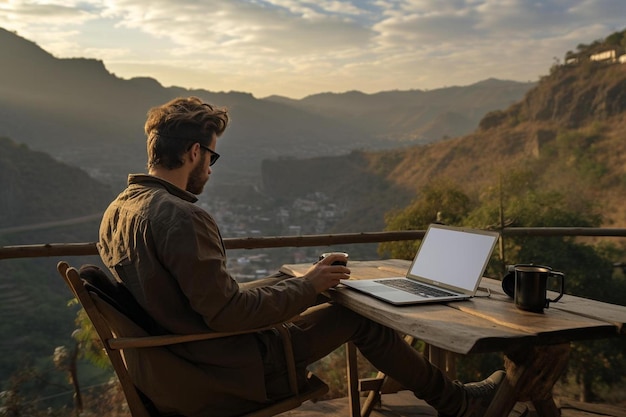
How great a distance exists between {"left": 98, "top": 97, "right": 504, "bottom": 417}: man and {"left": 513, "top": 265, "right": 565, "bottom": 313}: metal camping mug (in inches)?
17.5

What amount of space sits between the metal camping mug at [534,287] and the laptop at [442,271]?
0.18 m

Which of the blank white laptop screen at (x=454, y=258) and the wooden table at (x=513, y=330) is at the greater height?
the blank white laptop screen at (x=454, y=258)

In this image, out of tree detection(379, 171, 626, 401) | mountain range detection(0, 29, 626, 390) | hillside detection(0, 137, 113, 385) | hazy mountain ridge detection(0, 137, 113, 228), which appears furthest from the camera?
mountain range detection(0, 29, 626, 390)

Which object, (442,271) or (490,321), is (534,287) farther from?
(442,271)

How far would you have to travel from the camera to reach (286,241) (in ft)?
9.72

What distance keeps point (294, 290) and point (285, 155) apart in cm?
3364

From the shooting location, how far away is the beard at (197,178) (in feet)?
5.58

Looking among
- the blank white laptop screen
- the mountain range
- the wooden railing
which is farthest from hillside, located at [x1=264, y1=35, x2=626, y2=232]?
the blank white laptop screen

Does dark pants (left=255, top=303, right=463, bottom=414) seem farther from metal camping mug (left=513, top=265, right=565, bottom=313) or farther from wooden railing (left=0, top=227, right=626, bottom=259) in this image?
wooden railing (left=0, top=227, right=626, bottom=259)

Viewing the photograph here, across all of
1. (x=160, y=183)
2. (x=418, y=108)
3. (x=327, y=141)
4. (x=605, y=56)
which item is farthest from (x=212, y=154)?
(x=605, y=56)

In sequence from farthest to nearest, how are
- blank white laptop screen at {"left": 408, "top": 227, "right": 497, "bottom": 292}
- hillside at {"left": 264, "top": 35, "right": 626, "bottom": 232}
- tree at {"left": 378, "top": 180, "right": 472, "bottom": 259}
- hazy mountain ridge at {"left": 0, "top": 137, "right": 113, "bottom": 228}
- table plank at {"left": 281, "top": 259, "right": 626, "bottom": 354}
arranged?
hillside at {"left": 264, "top": 35, "right": 626, "bottom": 232} → hazy mountain ridge at {"left": 0, "top": 137, "right": 113, "bottom": 228} → tree at {"left": 378, "top": 180, "right": 472, "bottom": 259} → blank white laptop screen at {"left": 408, "top": 227, "right": 497, "bottom": 292} → table plank at {"left": 281, "top": 259, "right": 626, "bottom": 354}

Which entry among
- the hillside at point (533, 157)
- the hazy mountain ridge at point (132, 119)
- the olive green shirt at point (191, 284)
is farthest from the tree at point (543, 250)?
the hazy mountain ridge at point (132, 119)

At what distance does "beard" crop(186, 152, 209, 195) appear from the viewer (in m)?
1.70

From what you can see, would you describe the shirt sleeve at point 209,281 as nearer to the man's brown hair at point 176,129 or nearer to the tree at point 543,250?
the man's brown hair at point 176,129
